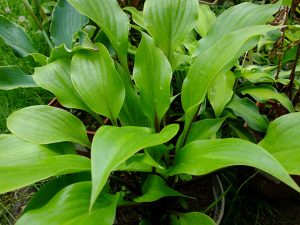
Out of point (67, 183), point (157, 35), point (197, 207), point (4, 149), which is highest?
point (157, 35)

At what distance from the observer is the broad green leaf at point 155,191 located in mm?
813

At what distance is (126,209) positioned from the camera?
1.13 meters

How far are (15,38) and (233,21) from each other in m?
0.67

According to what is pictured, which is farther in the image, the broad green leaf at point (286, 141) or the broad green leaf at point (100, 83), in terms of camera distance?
the broad green leaf at point (100, 83)

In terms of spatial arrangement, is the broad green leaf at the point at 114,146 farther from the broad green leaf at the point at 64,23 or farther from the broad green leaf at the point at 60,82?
the broad green leaf at the point at 64,23

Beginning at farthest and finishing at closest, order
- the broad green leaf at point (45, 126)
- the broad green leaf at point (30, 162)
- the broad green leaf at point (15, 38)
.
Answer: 1. the broad green leaf at point (15, 38)
2. the broad green leaf at point (45, 126)
3. the broad green leaf at point (30, 162)

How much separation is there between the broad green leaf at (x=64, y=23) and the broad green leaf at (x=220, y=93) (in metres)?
0.50

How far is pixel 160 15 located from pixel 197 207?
23.0 inches

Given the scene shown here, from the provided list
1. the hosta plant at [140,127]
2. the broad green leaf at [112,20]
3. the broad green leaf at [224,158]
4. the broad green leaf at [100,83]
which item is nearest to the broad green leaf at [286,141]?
the hosta plant at [140,127]

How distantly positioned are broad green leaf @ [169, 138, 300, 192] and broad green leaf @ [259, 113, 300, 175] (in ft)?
0.36

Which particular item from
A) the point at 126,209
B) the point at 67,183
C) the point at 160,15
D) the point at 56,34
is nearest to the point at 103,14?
the point at 160,15

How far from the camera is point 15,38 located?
118cm

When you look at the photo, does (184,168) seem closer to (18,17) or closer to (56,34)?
(56,34)

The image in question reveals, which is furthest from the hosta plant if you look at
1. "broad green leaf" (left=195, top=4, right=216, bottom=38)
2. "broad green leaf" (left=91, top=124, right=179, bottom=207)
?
"broad green leaf" (left=195, top=4, right=216, bottom=38)
